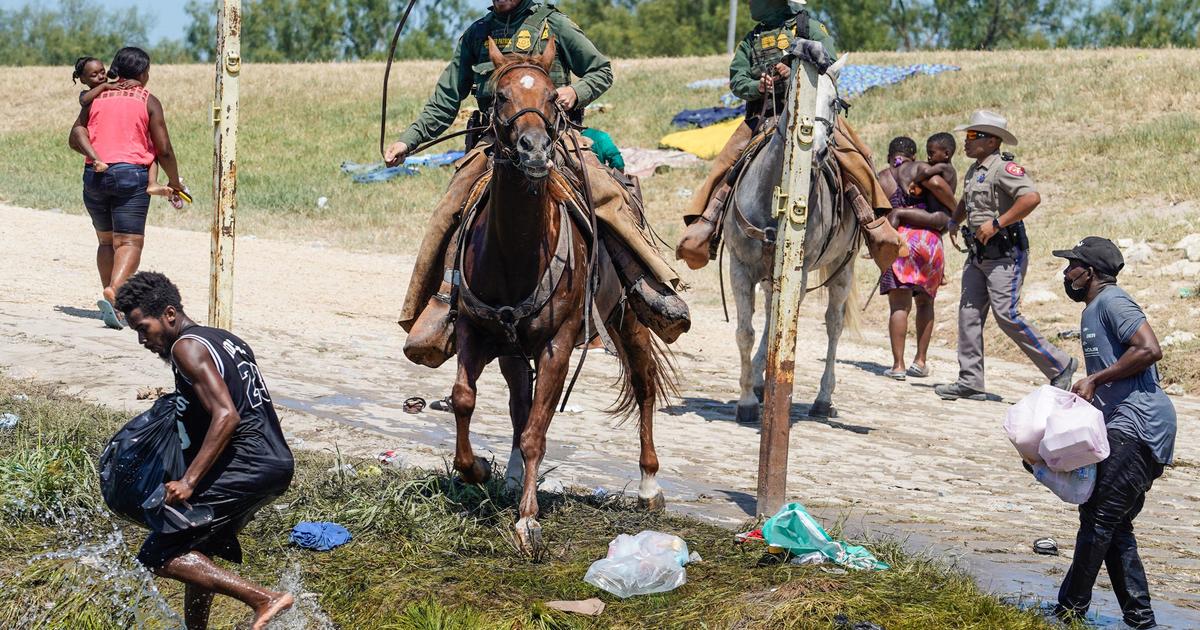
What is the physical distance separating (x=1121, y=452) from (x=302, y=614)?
376 cm

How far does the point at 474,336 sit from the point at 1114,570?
10.8 ft

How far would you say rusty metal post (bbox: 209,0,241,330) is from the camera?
7.35 meters

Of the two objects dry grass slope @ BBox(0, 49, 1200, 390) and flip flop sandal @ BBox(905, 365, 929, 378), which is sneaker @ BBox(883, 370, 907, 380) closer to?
flip flop sandal @ BBox(905, 365, 929, 378)

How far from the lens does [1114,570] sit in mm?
6367

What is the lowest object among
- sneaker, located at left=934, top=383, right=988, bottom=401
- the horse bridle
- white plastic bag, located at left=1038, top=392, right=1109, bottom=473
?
sneaker, located at left=934, top=383, right=988, bottom=401

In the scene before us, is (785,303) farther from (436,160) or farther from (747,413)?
(436,160)

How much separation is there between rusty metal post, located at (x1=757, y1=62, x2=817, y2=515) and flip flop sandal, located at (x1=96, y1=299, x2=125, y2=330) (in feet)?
21.7

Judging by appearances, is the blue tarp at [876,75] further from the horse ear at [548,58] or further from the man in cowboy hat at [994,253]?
the horse ear at [548,58]

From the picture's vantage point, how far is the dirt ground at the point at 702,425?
7.85m

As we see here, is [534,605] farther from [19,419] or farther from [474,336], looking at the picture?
[19,419]

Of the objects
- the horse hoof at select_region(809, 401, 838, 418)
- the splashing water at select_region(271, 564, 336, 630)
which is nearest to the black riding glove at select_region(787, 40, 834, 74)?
the horse hoof at select_region(809, 401, 838, 418)

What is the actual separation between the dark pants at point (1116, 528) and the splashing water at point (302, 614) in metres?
3.34

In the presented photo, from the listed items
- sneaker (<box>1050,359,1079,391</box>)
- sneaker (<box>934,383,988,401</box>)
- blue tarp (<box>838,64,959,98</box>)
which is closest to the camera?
sneaker (<box>1050,359,1079,391</box>)

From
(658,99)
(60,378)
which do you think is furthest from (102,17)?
(60,378)
